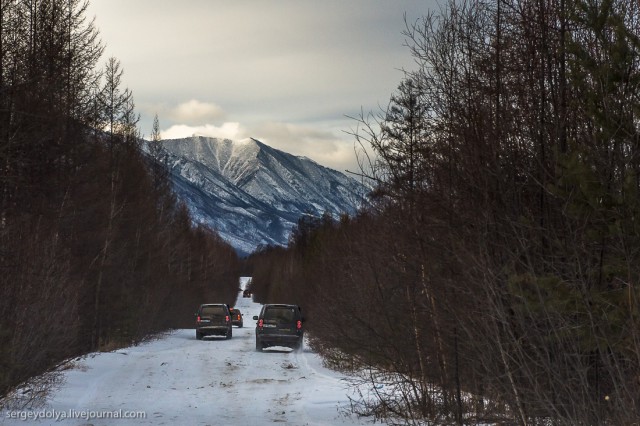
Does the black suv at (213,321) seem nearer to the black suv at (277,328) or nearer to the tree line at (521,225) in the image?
the black suv at (277,328)

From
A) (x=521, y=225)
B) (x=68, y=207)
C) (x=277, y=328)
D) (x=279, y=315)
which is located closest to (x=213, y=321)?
(x=279, y=315)

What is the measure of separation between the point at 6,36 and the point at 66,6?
7.99 metres

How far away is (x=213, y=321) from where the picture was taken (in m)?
33.7

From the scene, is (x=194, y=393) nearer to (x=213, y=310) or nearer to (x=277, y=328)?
(x=277, y=328)

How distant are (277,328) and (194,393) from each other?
1278 cm

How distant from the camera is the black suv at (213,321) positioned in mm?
33594

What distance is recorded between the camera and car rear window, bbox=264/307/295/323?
27.3 m

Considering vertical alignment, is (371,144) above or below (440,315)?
above

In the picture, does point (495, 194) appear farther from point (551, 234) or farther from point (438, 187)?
point (438, 187)

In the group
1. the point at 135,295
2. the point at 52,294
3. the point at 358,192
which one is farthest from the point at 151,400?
the point at 135,295

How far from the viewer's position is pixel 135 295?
113ft

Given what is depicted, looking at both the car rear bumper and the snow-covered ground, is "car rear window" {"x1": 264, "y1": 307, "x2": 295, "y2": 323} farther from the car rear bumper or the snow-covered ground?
the snow-covered ground

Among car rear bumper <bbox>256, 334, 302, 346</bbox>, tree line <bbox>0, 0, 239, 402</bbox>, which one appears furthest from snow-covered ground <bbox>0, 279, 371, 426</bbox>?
car rear bumper <bbox>256, 334, 302, 346</bbox>

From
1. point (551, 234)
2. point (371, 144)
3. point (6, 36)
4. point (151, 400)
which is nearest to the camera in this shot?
point (551, 234)
